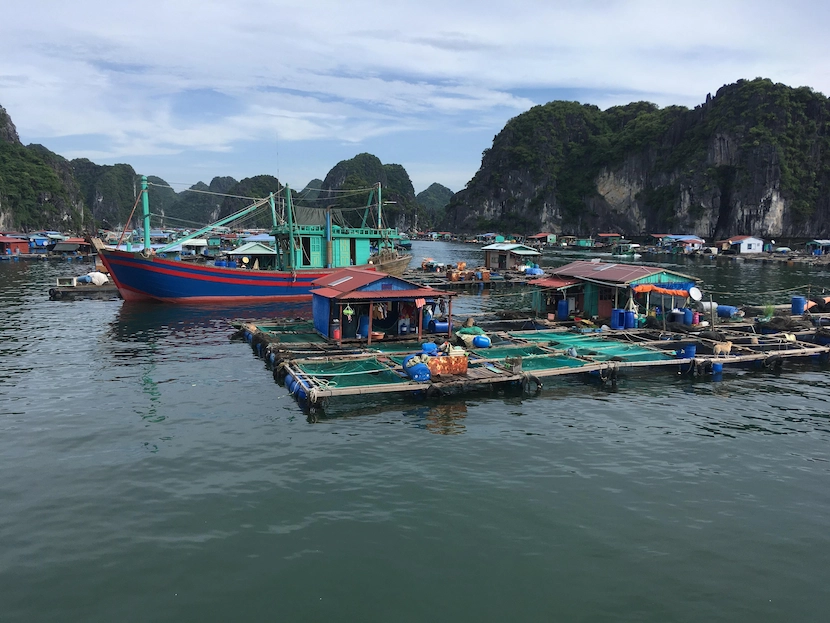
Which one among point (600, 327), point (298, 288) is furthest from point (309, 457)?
point (298, 288)

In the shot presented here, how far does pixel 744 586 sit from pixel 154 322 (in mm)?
32249

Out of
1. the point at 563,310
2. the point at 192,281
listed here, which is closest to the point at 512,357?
the point at 563,310

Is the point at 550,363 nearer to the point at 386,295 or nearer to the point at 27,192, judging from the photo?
the point at 386,295

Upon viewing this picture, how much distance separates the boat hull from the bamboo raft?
1415cm

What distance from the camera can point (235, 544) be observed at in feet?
35.4

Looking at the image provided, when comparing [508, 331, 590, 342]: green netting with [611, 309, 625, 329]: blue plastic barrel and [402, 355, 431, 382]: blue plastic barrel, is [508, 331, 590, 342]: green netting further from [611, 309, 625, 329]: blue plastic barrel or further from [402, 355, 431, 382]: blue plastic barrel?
[402, 355, 431, 382]: blue plastic barrel

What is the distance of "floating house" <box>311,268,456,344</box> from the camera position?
978 inches

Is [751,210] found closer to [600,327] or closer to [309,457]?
[600,327]

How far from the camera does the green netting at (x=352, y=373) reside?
1950 centimetres

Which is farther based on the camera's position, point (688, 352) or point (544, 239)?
point (544, 239)

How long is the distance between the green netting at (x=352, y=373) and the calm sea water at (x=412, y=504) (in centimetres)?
116

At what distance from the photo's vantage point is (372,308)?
26453 millimetres

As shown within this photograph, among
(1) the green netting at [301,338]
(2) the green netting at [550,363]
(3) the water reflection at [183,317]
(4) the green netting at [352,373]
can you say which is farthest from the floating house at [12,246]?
(2) the green netting at [550,363]

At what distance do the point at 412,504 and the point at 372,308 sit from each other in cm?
1483
